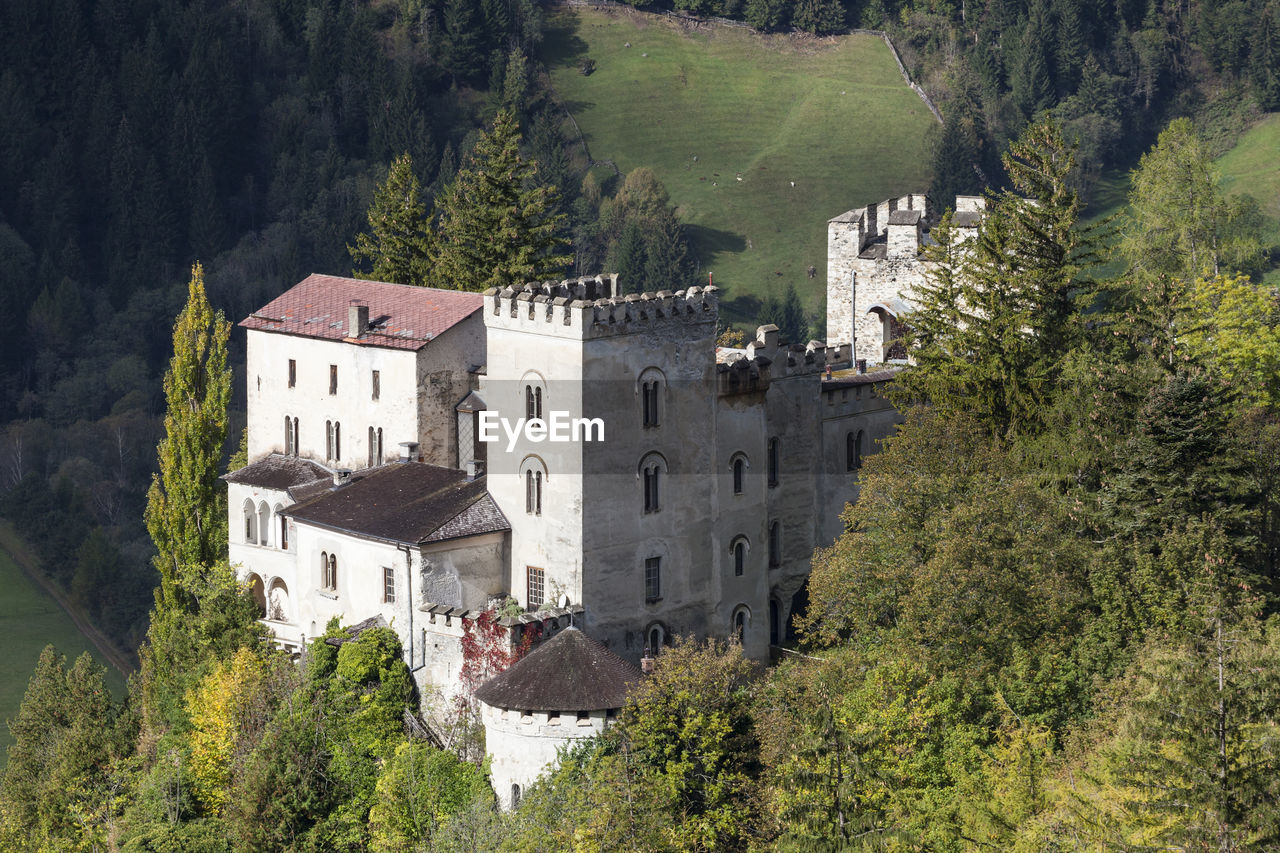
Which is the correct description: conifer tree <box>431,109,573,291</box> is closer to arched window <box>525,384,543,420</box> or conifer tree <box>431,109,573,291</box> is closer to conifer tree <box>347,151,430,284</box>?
conifer tree <box>347,151,430,284</box>

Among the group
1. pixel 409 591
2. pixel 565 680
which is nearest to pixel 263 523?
pixel 409 591


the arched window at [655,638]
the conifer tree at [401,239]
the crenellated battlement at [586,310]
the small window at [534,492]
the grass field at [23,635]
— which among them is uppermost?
the conifer tree at [401,239]

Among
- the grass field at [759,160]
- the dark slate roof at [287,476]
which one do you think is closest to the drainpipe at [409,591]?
the dark slate roof at [287,476]

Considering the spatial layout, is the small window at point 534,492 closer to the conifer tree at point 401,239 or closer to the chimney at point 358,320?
the chimney at point 358,320

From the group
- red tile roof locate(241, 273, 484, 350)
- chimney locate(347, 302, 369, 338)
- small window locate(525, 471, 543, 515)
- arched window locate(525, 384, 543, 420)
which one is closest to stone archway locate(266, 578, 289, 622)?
red tile roof locate(241, 273, 484, 350)

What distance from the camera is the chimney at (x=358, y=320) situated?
67625mm

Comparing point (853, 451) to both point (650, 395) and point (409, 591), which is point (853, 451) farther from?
point (409, 591)

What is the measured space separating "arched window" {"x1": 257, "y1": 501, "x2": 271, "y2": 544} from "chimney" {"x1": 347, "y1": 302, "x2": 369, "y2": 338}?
7.22 m

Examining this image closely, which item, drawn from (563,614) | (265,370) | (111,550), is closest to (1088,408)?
(563,614)

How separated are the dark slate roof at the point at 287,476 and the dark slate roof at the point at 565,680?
15.8 metres

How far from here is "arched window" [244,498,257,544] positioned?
69188mm

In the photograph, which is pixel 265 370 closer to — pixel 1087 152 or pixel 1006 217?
pixel 1006 217

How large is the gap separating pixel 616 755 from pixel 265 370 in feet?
91.1

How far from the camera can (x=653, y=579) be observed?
194ft
